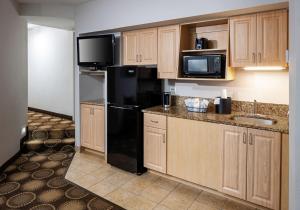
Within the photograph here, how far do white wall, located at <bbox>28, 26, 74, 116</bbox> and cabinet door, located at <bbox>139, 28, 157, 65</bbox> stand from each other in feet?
9.06

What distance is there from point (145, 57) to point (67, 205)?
2.21m

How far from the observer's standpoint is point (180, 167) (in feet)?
9.61

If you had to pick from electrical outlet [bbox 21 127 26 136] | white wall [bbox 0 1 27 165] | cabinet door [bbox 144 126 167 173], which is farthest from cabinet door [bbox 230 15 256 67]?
electrical outlet [bbox 21 127 26 136]

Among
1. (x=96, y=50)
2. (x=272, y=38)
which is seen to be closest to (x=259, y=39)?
(x=272, y=38)

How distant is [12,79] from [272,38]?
3937 millimetres

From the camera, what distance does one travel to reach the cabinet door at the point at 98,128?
382cm

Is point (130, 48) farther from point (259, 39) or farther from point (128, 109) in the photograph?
point (259, 39)

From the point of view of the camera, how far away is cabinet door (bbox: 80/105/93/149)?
401cm

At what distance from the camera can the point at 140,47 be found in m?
3.46

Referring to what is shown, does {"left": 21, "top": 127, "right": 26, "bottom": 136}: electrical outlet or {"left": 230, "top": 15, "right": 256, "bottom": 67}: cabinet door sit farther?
{"left": 21, "top": 127, "right": 26, "bottom": 136}: electrical outlet

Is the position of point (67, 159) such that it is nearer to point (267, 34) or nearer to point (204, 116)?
point (204, 116)

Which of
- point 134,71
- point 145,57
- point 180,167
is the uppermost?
point 145,57

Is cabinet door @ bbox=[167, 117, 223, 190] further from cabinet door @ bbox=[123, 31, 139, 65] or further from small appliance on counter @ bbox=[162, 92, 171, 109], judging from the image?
cabinet door @ bbox=[123, 31, 139, 65]

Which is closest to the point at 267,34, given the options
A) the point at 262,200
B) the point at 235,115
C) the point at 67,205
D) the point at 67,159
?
the point at 235,115
